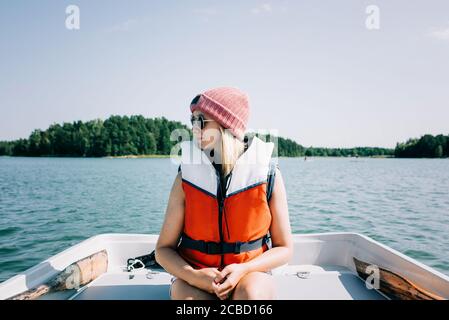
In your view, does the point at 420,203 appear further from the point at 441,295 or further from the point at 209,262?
the point at 209,262

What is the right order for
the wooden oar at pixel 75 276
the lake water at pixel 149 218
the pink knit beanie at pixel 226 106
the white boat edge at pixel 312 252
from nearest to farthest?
the pink knit beanie at pixel 226 106, the wooden oar at pixel 75 276, the white boat edge at pixel 312 252, the lake water at pixel 149 218

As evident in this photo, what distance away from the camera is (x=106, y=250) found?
3.56 m

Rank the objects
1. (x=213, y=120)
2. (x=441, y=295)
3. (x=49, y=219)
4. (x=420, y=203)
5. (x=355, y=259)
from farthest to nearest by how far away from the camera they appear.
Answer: (x=420, y=203), (x=49, y=219), (x=355, y=259), (x=441, y=295), (x=213, y=120)

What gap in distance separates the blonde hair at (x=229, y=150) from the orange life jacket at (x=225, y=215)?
0.17 feet

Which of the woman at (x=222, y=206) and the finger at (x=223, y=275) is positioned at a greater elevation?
the woman at (x=222, y=206)

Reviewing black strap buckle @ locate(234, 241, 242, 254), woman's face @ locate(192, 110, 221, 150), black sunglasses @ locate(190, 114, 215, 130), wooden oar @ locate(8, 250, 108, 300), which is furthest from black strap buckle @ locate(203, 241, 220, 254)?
wooden oar @ locate(8, 250, 108, 300)

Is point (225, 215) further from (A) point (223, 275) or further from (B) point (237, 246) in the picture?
(A) point (223, 275)

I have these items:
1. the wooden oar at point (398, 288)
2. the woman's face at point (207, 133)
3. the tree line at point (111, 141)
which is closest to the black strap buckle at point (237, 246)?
the woman's face at point (207, 133)

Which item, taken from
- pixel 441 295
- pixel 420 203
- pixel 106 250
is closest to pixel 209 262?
pixel 441 295

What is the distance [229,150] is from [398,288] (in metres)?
1.93

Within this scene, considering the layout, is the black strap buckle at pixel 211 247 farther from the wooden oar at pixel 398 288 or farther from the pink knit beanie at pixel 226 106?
the wooden oar at pixel 398 288

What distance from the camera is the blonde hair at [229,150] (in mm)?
1936

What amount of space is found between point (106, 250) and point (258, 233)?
228cm

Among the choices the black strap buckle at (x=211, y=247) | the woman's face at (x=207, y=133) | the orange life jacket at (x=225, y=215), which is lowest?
the black strap buckle at (x=211, y=247)
